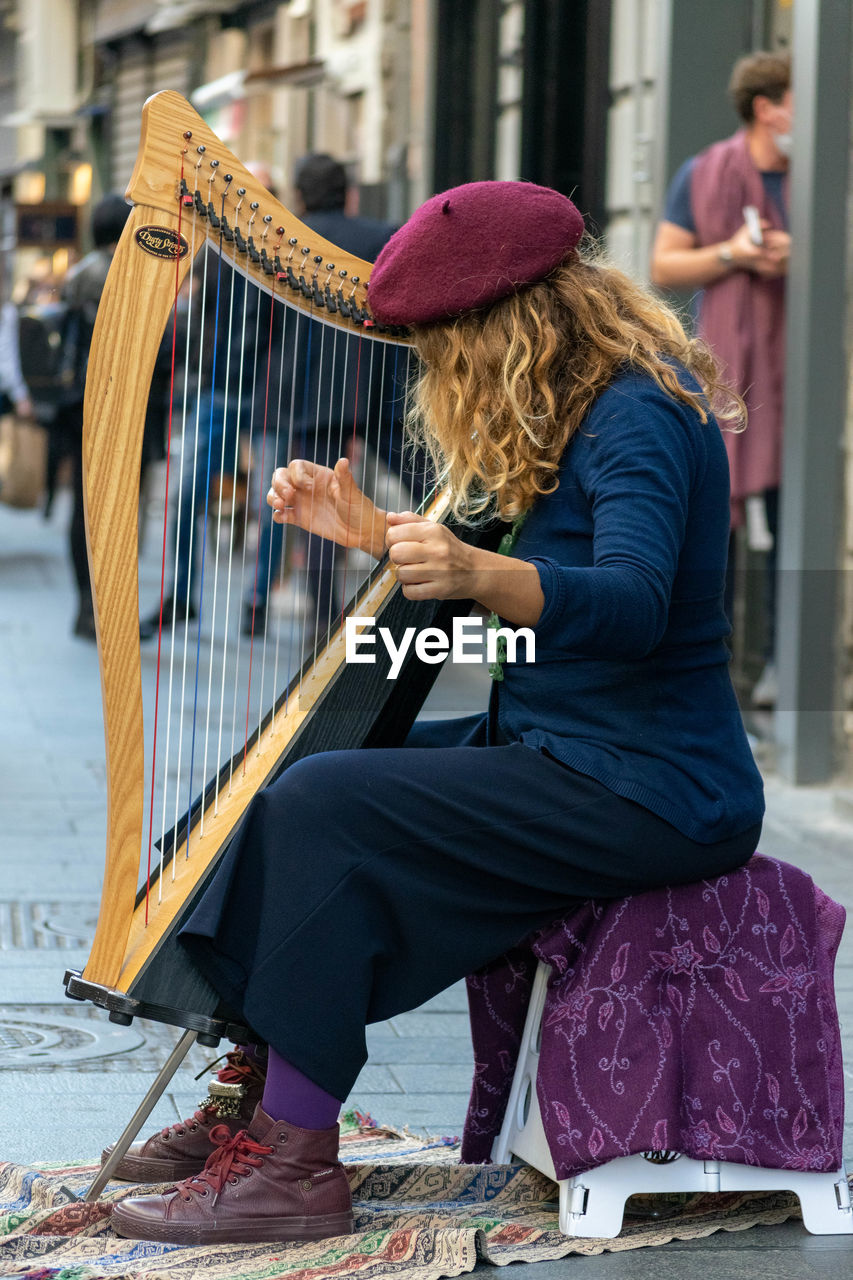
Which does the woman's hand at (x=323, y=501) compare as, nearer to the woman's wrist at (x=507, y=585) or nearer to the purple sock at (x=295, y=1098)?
the woman's wrist at (x=507, y=585)

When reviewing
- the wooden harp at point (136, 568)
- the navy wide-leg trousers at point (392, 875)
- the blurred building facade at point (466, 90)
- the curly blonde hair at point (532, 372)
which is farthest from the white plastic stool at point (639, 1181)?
the blurred building facade at point (466, 90)

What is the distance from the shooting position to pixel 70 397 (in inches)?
353

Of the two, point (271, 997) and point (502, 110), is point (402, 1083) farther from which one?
→ point (502, 110)

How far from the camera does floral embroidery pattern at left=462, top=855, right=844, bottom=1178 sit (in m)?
2.72

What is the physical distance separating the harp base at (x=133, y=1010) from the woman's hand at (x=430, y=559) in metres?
0.63

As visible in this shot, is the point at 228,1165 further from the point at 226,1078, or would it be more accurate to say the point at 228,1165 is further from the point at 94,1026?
the point at 94,1026

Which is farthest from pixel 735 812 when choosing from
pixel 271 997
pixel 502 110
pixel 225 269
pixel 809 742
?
pixel 502 110

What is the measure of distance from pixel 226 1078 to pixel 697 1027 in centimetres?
67

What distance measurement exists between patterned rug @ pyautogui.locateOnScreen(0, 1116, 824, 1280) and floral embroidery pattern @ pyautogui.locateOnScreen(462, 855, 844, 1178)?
0.12m

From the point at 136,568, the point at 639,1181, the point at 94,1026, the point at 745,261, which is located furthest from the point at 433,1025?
the point at 745,261

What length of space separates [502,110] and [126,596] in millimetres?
8206

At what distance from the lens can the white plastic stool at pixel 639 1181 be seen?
2729 mm

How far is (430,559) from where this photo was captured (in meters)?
2.44

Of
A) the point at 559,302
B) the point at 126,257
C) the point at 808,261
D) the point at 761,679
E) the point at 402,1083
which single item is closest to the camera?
the point at 126,257
